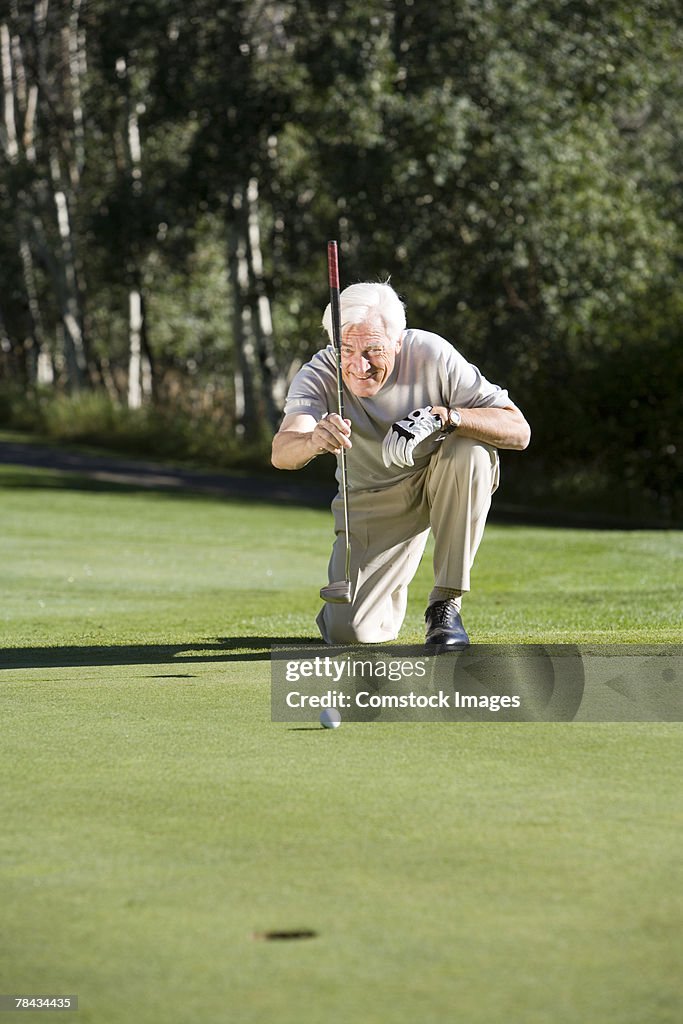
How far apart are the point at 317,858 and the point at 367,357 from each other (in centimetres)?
353

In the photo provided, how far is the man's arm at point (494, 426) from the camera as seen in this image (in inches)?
244

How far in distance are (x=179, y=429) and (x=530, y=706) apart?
2729 centimetres

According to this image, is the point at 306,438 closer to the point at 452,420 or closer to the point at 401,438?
the point at 401,438

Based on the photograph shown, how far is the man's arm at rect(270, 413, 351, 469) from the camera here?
19.3 feet

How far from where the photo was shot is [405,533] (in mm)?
6777

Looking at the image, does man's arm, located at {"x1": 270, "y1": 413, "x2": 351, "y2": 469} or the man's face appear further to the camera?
the man's face

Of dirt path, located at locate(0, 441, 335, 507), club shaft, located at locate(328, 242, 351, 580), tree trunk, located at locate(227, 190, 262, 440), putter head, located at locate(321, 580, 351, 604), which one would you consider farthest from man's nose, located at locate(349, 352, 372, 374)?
tree trunk, located at locate(227, 190, 262, 440)

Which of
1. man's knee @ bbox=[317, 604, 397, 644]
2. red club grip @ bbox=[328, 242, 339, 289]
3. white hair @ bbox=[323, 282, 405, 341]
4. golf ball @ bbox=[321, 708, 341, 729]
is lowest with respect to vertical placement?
man's knee @ bbox=[317, 604, 397, 644]

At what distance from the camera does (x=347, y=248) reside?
102ft

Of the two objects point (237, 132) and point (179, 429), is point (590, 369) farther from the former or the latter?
point (179, 429)

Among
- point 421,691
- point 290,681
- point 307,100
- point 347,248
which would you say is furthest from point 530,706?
point 347,248

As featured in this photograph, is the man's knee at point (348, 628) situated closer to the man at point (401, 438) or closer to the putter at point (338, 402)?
the man at point (401, 438)

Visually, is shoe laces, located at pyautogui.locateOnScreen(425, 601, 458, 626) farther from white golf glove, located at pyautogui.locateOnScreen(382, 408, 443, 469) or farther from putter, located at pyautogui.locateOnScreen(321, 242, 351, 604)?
white golf glove, located at pyautogui.locateOnScreen(382, 408, 443, 469)

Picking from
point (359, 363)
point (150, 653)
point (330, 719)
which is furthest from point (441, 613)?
point (330, 719)
